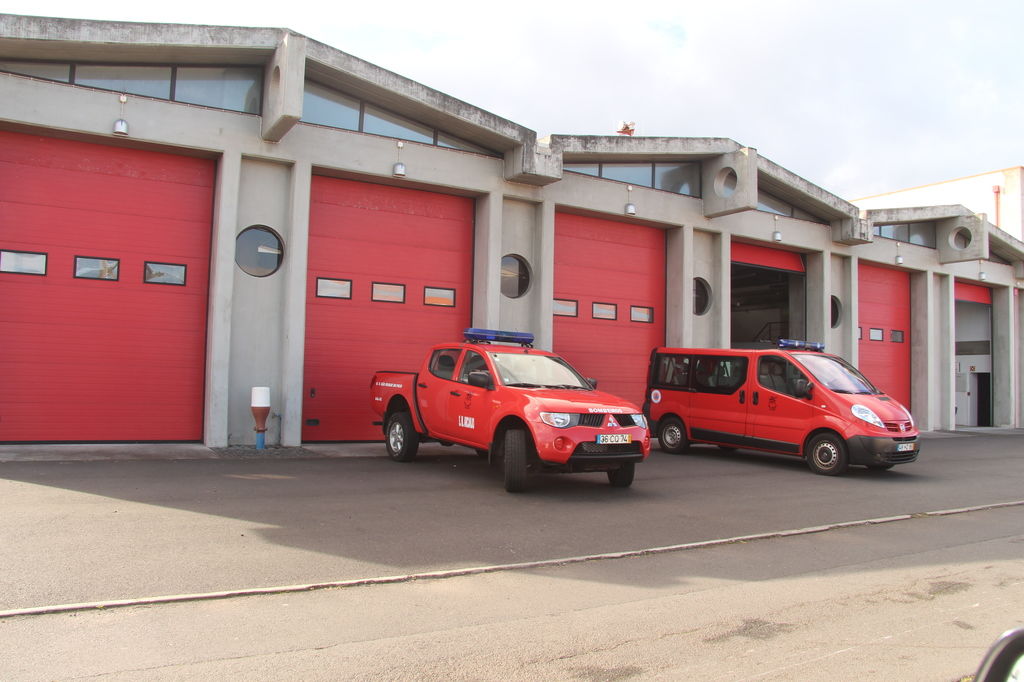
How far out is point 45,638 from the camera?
4078 millimetres

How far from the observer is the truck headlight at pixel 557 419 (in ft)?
29.2

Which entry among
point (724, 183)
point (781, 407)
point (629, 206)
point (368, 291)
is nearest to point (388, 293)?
point (368, 291)

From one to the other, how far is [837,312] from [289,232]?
54.2 feet

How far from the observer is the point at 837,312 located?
899 inches

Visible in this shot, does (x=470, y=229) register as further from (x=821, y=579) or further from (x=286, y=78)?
(x=821, y=579)

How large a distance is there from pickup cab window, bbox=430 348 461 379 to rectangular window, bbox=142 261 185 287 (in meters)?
5.13

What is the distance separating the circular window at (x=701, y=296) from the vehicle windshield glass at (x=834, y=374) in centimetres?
628

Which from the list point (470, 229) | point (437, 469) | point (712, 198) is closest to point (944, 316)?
point (712, 198)

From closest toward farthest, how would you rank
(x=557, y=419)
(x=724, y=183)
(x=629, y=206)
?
(x=557, y=419) < (x=629, y=206) < (x=724, y=183)

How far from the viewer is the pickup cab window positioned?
11.0 metres

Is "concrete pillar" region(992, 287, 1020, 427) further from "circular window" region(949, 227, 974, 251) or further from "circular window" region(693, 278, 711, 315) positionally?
"circular window" region(693, 278, 711, 315)

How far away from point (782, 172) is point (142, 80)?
50.4 feet

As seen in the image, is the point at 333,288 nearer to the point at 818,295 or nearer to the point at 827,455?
the point at 827,455

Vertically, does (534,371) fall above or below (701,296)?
below
